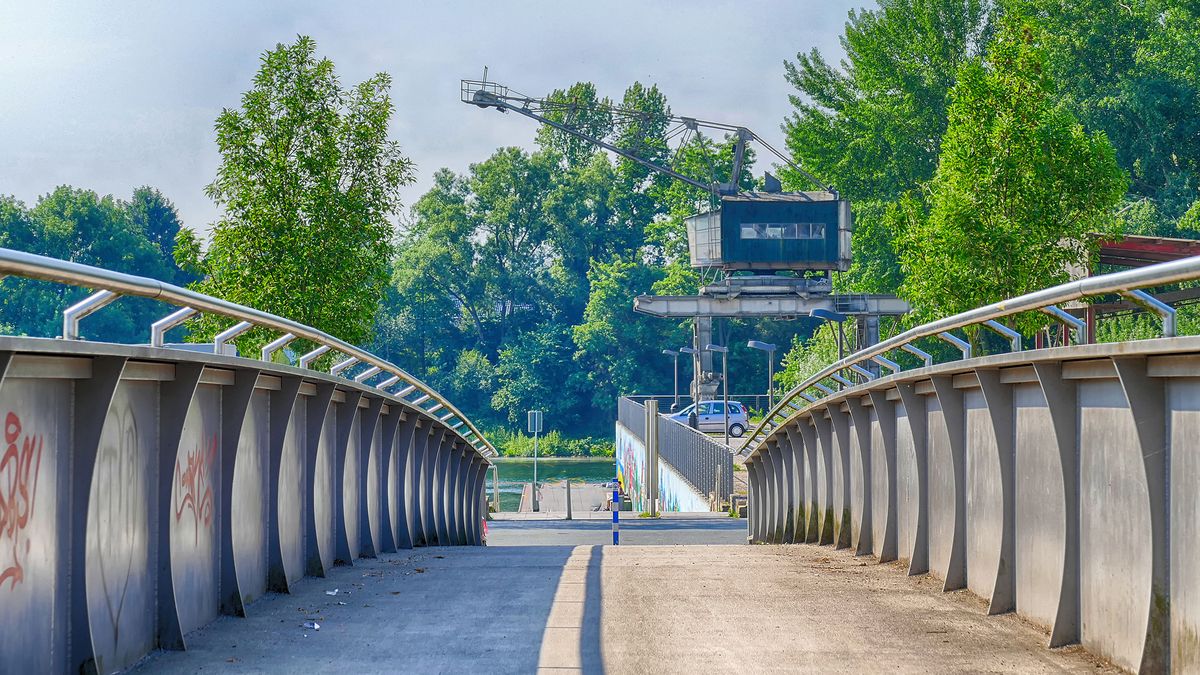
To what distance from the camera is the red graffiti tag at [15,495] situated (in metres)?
5.39

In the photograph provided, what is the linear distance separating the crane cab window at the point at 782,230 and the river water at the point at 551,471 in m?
16.6

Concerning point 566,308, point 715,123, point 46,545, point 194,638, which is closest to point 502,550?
point 194,638

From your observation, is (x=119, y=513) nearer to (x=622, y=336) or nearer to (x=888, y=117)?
(x=888, y=117)

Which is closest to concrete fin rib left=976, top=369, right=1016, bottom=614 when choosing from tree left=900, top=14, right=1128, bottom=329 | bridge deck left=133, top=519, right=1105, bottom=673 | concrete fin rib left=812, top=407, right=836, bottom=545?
bridge deck left=133, top=519, right=1105, bottom=673

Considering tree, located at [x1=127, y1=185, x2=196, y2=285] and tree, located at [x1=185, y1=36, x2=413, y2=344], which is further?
tree, located at [x1=127, y1=185, x2=196, y2=285]

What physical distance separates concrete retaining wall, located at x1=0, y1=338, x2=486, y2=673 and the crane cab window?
1781 inches

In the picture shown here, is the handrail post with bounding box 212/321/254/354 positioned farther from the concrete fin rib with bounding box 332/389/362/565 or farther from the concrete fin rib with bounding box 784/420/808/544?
the concrete fin rib with bounding box 784/420/808/544

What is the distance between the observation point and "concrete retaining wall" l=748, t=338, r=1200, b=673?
5.91 metres

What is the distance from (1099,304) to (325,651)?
929 inches

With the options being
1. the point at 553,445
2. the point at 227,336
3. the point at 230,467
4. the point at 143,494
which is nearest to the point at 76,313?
the point at 143,494

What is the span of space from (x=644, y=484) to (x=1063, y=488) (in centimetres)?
4202

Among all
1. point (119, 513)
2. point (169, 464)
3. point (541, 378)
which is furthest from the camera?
point (541, 378)

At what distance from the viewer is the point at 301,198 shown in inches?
911

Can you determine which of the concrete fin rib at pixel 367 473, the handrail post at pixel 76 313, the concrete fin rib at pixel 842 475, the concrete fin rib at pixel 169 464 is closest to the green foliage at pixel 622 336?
the concrete fin rib at pixel 842 475
